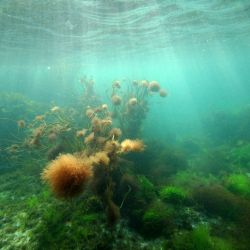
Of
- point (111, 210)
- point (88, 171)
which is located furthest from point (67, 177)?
point (111, 210)

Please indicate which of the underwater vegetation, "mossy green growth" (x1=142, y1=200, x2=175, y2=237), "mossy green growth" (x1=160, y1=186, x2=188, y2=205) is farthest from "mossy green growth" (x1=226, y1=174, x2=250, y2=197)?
"mossy green growth" (x1=142, y1=200, x2=175, y2=237)

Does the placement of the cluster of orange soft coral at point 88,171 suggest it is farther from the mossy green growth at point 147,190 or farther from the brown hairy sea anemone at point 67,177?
the mossy green growth at point 147,190

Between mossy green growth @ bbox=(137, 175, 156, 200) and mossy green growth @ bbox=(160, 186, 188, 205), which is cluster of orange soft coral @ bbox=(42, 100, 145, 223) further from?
mossy green growth @ bbox=(160, 186, 188, 205)

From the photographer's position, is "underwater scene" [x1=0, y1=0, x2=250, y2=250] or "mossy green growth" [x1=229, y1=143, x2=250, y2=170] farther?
"mossy green growth" [x1=229, y1=143, x2=250, y2=170]

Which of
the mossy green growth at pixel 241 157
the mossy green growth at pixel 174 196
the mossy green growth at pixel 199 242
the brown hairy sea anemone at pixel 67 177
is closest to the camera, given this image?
the brown hairy sea anemone at pixel 67 177

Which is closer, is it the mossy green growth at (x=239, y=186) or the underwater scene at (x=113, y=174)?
the underwater scene at (x=113, y=174)

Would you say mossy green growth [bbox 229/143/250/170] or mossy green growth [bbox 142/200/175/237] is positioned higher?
mossy green growth [bbox 142/200/175/237]

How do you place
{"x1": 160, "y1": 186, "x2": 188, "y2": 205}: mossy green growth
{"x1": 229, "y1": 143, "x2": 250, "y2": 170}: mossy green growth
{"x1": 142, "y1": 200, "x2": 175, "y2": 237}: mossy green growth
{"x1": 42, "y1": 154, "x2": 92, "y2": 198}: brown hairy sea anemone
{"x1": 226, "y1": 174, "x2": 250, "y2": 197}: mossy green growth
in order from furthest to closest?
{"x1": 229, "y1": 143, "x2": 250, "y2": 170}: mossy green growth < {"x1": 226, "y1": 174, "x2": 250, "y2": 197}: mossy green growth < {"x1": 160, "y1": 186, "x2": 188, "y2": 205}: mossy green growth < {"x1": 142, "y1": 200, "x2": 175, "y2": 237}: mossy green growth < {"x1": 42, "y1": 154, "x2": 92, "y2": 198}: brown hairy sea anemone

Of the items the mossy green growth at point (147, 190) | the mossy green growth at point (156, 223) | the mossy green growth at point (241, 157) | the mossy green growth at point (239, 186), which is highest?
the mossy green growth at point (147, 190)

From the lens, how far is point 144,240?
4906mm

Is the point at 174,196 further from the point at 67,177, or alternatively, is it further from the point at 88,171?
the point at 67,177

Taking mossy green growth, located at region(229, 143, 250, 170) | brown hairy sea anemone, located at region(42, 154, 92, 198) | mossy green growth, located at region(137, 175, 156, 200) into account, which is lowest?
mossy green growth, located at region(229, 143, 250, 170)

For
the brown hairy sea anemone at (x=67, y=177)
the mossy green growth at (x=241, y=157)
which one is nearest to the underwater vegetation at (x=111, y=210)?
the brown hairy sea anemone at (x=67, y=177)

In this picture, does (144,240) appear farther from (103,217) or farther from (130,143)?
(130,143)
